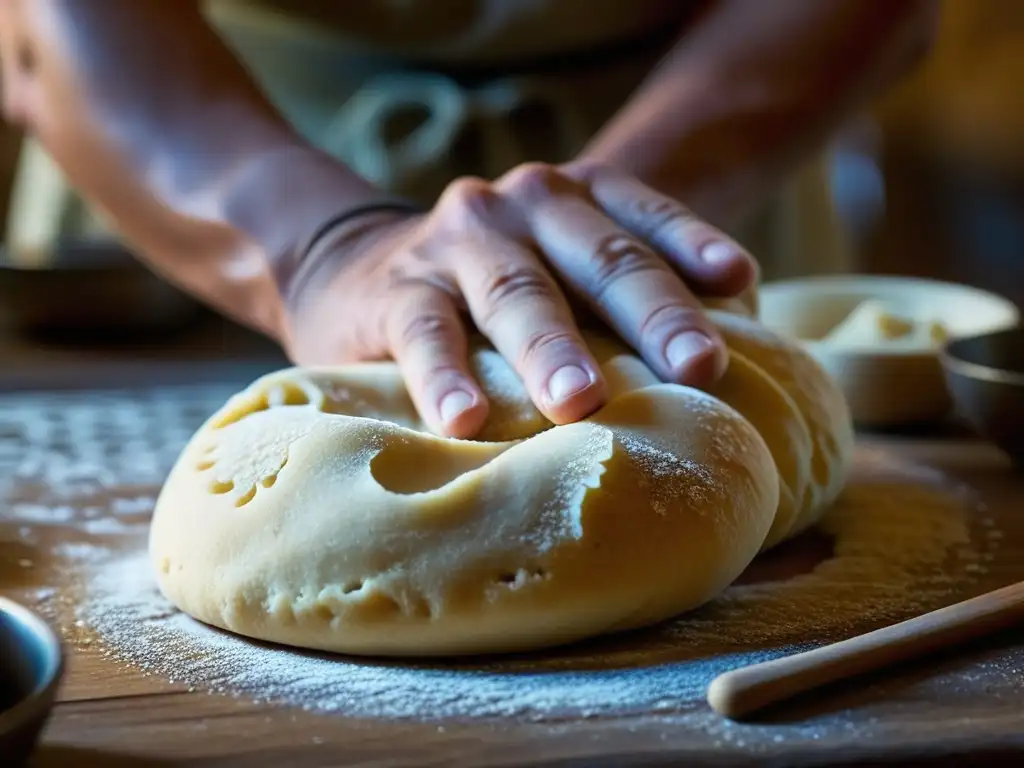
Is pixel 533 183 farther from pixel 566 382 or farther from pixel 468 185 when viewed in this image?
pixel 566 382

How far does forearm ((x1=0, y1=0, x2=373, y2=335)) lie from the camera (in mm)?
1427

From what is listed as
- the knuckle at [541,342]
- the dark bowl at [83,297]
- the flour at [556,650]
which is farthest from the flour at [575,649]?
the dark bowl at [83,297]

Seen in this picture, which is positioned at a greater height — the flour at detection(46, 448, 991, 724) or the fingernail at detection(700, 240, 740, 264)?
the fingernail at detection(700, 240, 740, 264)

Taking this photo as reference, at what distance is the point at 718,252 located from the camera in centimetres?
111

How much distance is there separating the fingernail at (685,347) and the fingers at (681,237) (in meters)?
0.11

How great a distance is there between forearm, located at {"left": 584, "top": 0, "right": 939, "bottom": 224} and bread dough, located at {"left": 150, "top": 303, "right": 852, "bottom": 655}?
1.90ft

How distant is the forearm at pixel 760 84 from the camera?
1.51 meters

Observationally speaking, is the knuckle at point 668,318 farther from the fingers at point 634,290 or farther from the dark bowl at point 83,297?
the dark bowl at point 83,297

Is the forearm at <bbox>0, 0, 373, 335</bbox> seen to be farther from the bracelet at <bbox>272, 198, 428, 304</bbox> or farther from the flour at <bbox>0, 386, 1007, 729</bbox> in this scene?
the flour at <bbox>0, 386, 1007, 729</bbox>

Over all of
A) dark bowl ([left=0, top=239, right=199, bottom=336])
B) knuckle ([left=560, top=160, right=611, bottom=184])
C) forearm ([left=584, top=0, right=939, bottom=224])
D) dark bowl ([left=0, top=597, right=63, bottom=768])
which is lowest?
dark bowl ([left=0, top=239, right=199, bottom=336])

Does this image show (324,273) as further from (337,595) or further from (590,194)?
(337,595)

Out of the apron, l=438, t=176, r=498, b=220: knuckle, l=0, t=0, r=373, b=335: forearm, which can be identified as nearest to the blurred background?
the apron

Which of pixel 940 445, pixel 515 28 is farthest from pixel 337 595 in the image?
pixel 515 28

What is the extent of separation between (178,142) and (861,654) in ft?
3.67
